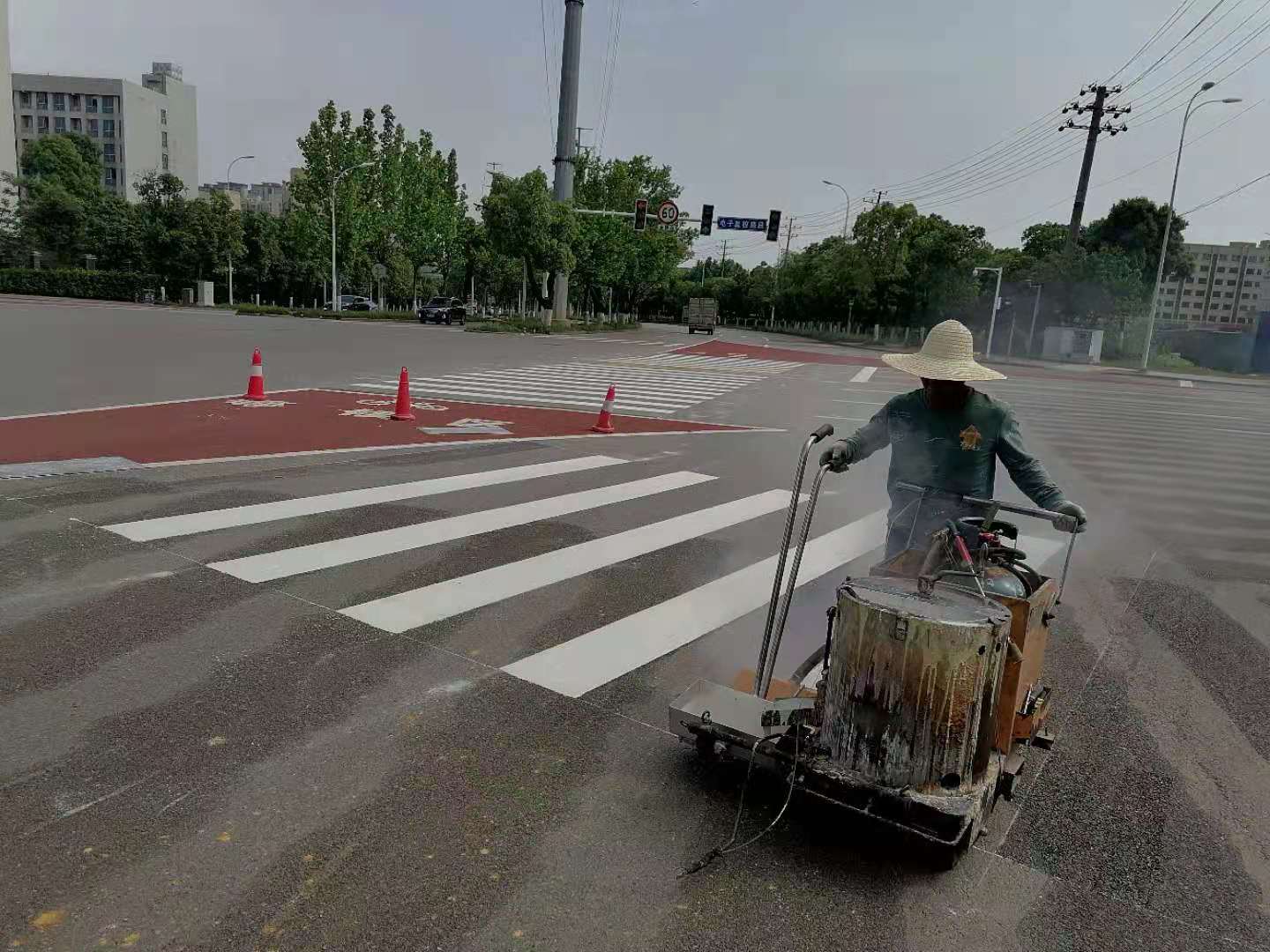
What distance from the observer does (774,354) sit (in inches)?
1614

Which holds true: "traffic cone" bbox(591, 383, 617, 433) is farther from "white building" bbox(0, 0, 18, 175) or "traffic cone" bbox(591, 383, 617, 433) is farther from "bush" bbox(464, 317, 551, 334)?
"white building" bbox(0, 0, 18, 175)

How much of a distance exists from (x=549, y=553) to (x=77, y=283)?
63814 mm

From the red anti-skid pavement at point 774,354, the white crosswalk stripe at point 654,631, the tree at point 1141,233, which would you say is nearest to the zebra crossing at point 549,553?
the white crosswalk stripe at point 654,631

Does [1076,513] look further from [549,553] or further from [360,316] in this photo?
[360,316]

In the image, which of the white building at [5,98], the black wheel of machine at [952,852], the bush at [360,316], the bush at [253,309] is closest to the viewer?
the black wheel of machine at [952,852]

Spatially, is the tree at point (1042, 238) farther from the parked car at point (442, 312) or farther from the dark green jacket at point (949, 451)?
the dark green jacket at point (949, 451)

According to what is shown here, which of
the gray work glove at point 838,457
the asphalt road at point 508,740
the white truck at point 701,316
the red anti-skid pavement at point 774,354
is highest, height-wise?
the white truck at point 701,316

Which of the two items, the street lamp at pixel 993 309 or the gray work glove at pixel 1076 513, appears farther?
the street lamp at pixel 993 309

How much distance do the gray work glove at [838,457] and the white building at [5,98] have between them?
8700cm

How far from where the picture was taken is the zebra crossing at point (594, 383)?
1709 centimetres

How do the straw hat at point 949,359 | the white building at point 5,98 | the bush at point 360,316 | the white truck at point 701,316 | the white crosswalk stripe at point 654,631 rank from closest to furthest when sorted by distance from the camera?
the straw hat at point 949,359 < the white crosswalk stripe at point 654,631 < the bush at point 360,316 < the white truck at point 701,316 < the white building at point 5,98

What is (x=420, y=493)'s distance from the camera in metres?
8.39

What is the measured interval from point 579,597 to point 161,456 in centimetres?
571

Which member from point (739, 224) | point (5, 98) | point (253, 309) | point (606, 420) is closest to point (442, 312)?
point (253, 309)
